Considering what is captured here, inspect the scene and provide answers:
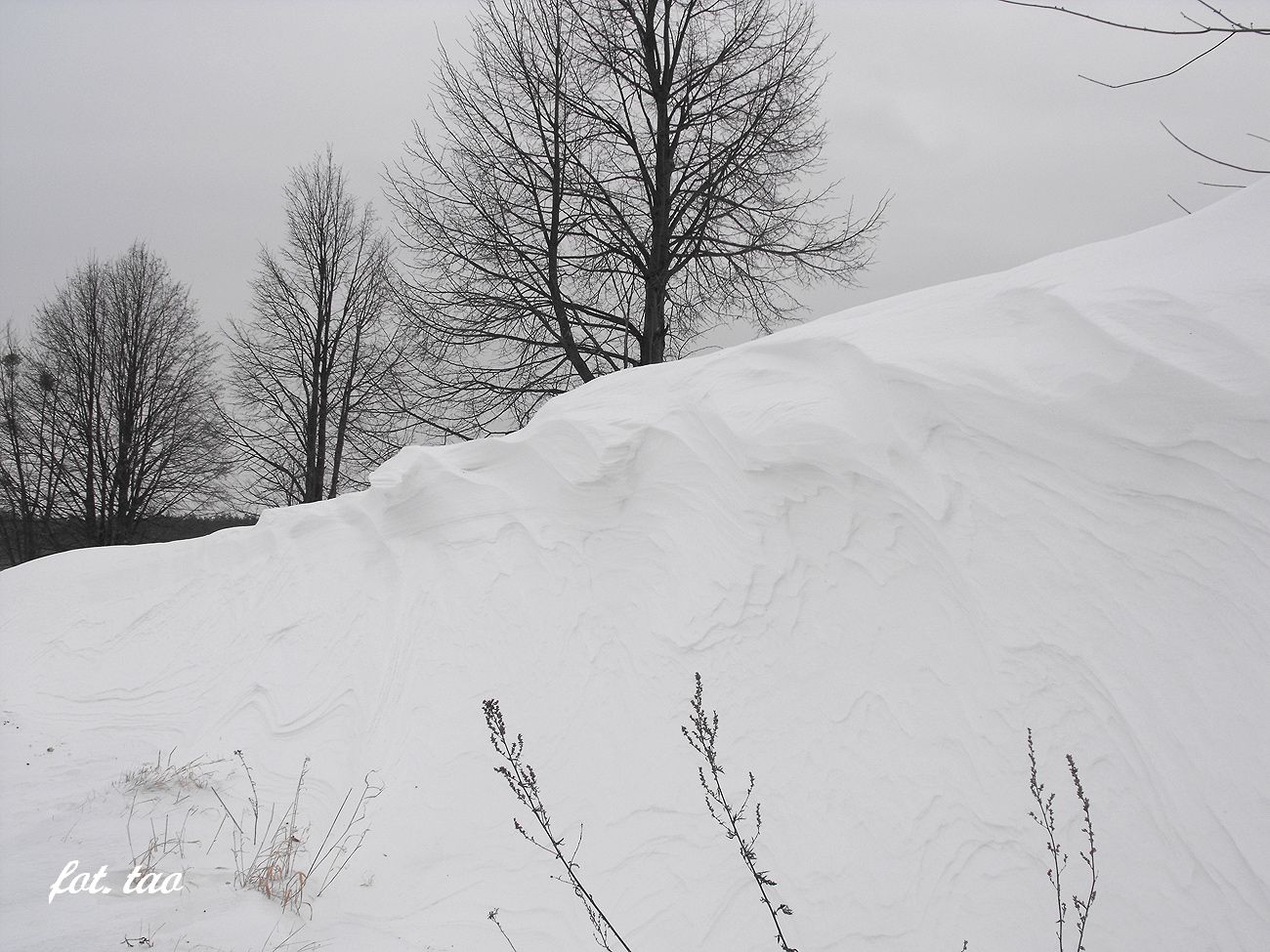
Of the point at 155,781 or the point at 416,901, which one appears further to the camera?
the point at 155,781

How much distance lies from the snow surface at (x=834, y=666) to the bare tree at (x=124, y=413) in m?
14.7

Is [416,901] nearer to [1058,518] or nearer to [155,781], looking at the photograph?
[155,781]

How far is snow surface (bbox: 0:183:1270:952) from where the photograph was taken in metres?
2.69

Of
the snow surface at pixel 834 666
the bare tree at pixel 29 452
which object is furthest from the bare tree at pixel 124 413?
the snow surface at pixel 834 666

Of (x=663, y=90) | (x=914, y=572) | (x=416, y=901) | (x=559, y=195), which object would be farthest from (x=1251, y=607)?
(x=663, y=90)

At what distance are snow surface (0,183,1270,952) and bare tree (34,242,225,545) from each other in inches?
577

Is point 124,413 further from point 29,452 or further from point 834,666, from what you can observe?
point 834,666

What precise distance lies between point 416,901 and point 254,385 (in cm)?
1585

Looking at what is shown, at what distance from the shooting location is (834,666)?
3.56 metres

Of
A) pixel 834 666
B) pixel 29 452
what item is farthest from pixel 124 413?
pixel 834 666

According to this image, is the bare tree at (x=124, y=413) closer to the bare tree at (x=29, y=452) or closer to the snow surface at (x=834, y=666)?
the bare tree at (x=29, y=452)

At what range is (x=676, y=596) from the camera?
4270 mm

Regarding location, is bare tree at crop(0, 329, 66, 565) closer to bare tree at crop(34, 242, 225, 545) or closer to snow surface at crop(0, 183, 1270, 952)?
bare tree at crop(34, 242, 225, 545)

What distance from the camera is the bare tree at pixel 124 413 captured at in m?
18.2
